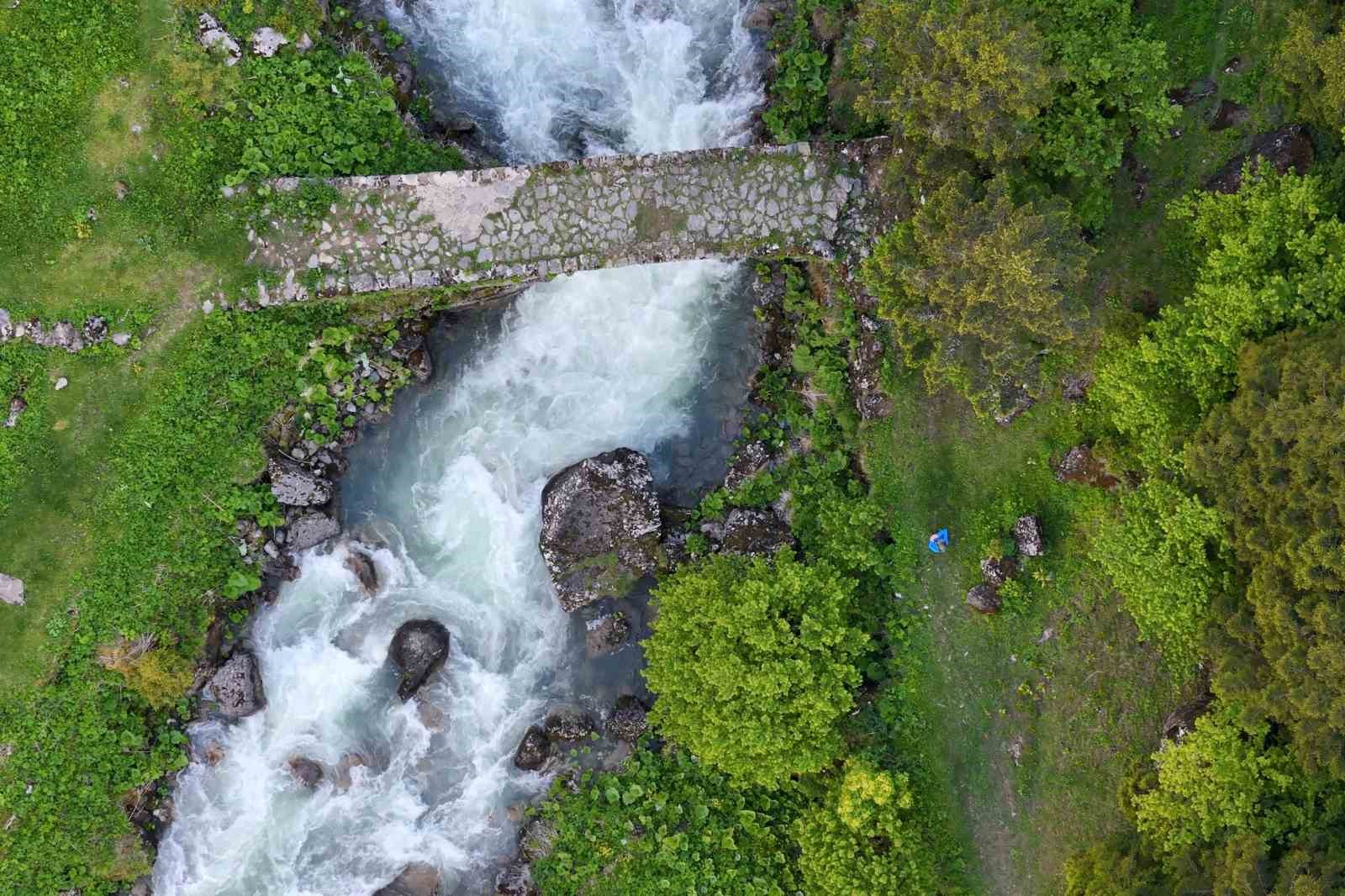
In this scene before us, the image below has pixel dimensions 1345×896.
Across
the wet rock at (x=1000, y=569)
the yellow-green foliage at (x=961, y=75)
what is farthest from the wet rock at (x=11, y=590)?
the wet rock at (x=1000, y=569)

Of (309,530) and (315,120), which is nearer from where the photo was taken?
(315,120)

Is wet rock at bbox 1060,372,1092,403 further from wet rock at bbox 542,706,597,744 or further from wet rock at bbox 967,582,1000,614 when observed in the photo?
wet rock at bbox 542,706,597,744

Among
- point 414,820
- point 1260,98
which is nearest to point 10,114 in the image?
point 414,820

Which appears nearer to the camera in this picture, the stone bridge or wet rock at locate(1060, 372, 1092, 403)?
wet rock at locate(1060, 372, 1092, 403)

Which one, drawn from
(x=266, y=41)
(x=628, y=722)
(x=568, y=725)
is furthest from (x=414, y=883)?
(x=266, y=41)

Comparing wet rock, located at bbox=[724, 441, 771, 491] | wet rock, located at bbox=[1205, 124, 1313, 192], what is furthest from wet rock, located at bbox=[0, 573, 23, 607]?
wet rock, located at bbox=[1205, 124, 1313, 192]

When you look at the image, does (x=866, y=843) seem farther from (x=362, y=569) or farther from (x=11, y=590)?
(x=11, y=590)

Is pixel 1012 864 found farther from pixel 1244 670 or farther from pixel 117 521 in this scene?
pixel 117 521
